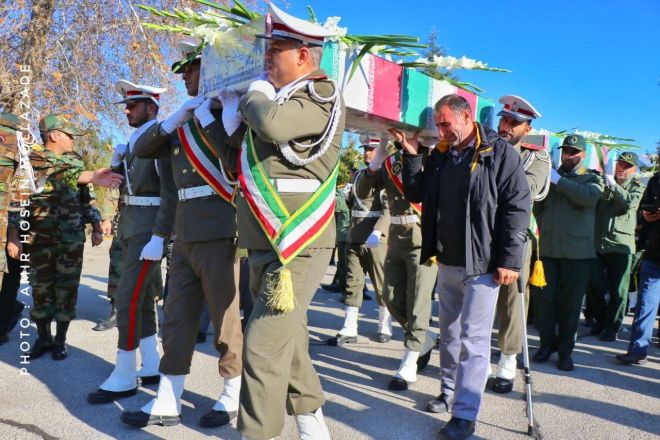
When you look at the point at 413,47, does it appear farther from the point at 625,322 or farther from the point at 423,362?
the point at 625,322

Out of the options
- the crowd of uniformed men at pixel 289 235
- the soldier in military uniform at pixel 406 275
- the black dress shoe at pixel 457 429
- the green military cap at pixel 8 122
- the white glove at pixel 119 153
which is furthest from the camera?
the white glove at pixel 119 153

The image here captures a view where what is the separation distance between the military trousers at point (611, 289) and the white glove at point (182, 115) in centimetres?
517

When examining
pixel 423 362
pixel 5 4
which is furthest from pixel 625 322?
pixel 5 4

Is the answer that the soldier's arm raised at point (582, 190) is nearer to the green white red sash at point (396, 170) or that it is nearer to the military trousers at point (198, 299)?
the green white red sash at point (396, 170)

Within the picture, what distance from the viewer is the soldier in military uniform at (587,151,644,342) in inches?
241

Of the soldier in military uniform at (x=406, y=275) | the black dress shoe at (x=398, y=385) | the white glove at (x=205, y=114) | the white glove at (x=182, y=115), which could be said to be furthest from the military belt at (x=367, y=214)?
the white glove at (x=205, y=114)

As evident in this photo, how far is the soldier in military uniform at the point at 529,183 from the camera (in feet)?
13.6

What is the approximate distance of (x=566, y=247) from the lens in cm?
501

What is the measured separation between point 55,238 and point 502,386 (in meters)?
3.88

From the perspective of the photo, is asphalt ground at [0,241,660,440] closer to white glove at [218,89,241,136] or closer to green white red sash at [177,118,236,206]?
green white red sash at [177,118,236,206]

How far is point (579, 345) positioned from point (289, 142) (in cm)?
470

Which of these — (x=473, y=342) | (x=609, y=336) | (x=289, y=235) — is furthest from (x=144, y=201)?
(x=609, y=336)

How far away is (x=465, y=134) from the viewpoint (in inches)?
135

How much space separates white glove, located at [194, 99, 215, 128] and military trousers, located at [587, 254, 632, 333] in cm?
513
